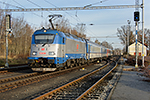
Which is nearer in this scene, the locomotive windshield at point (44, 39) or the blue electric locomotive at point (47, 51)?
the blue electric locomotive at point (47, 51)

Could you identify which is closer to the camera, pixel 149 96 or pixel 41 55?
pixel 149 96

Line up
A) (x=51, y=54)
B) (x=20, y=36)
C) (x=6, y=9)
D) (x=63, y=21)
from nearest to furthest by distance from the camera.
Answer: (x=51, y=54) → (x=6, y=9) → (x=20, y=36) → (x=63, y=21)

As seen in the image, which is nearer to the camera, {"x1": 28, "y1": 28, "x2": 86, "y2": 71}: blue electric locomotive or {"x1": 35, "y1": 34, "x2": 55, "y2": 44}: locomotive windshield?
{"x1": 28, "y1": 28, "x2": 86, "y2": 71}: blue electric locomotive

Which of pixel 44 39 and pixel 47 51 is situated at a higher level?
pixel 44 39

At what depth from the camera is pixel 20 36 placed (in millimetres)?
38000

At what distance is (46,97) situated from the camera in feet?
22.1

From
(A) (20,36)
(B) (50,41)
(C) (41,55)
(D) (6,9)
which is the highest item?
(D) (6,9)

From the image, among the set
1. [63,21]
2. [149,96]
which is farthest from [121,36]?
[149,96]

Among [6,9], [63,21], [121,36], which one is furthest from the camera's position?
[121,36]

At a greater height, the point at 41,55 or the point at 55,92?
the point at 41,55

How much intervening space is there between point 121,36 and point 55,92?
201ft

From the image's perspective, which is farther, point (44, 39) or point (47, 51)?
point (44, 39)

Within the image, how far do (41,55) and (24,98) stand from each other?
6.14m

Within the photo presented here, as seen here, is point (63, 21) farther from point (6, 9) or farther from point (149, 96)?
point (149, 96)
